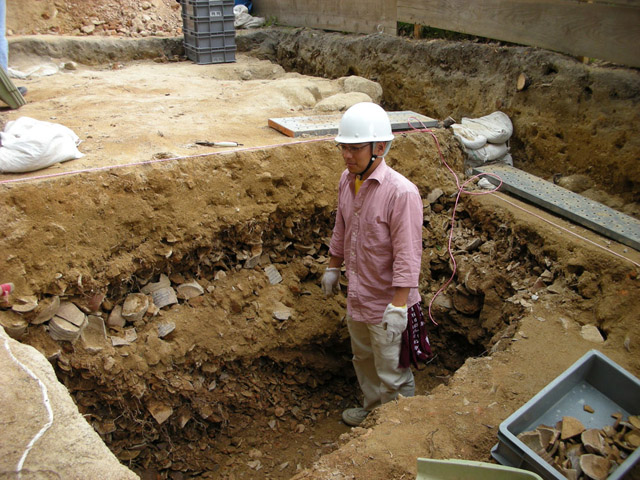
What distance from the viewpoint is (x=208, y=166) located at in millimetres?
3688

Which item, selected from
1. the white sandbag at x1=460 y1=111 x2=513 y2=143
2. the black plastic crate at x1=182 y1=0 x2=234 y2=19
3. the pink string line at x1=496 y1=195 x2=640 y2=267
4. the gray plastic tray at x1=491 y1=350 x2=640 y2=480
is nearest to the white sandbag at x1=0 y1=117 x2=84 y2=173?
the gray plastic tray at x1=491 y1=350 x2=640 y2=480

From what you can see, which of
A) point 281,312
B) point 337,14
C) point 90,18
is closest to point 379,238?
point 281,312

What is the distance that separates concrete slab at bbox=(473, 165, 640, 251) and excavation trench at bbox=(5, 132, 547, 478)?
0.40 metres

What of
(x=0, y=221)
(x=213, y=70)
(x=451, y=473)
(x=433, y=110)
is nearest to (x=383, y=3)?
(x=433, y=110)

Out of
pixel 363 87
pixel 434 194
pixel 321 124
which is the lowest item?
pixel 434 194

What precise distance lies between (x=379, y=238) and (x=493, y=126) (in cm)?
284

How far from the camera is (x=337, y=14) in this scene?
7.68m

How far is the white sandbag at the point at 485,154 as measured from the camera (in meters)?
4.92

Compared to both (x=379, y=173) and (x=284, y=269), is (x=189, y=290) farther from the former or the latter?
(x=379, y=173)

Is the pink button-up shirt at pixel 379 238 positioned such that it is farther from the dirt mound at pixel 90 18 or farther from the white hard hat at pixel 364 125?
the dirt mound at pixel 90 18

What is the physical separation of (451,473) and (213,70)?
6.56m

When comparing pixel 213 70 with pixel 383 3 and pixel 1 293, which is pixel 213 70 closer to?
pixel 383 3

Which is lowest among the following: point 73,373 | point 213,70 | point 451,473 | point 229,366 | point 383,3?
point 229,366

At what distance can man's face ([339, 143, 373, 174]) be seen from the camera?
2.84m
